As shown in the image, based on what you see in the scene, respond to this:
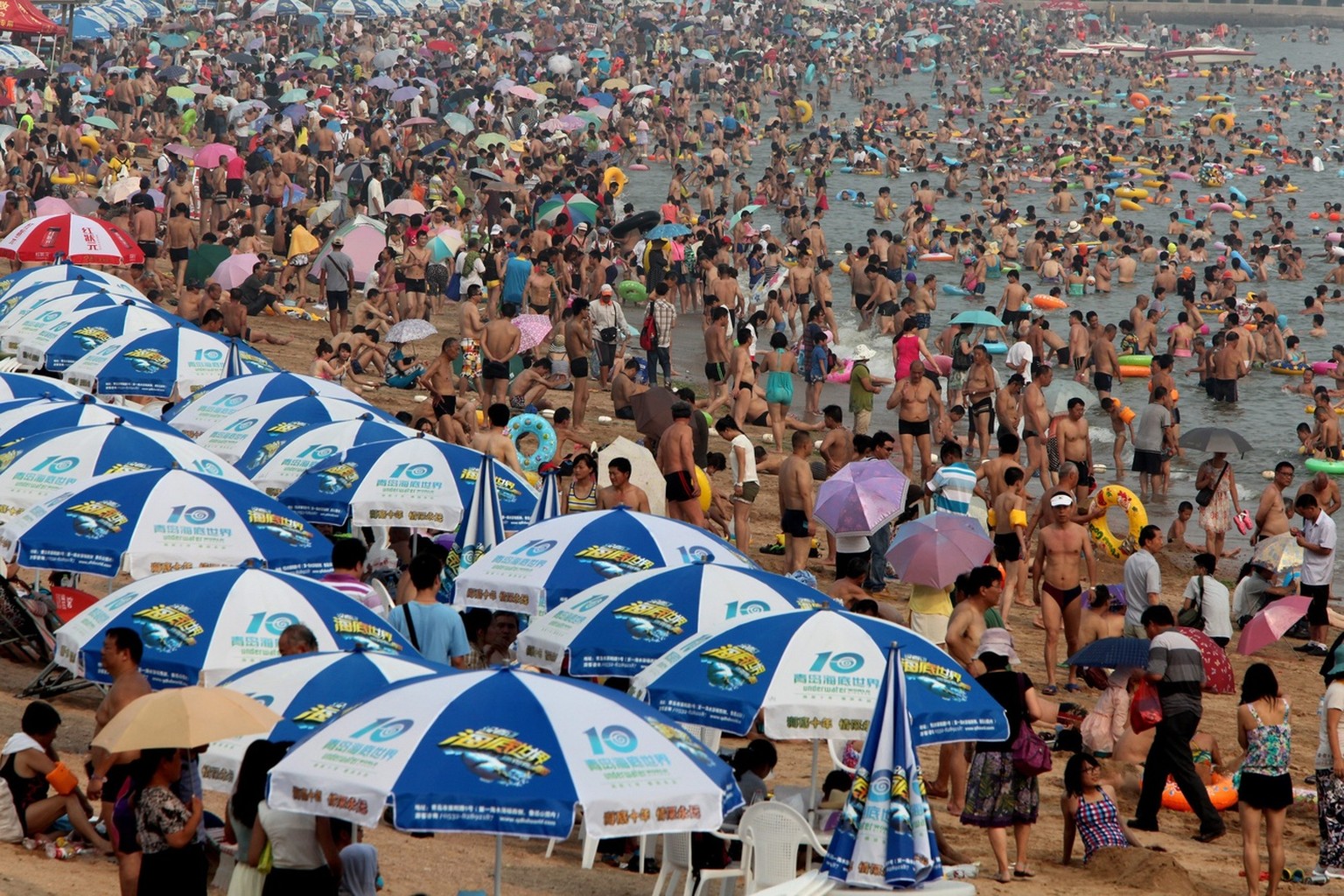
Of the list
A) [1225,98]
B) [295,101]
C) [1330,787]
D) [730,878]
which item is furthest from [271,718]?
[1225,98]

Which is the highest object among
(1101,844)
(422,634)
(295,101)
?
(295,101)

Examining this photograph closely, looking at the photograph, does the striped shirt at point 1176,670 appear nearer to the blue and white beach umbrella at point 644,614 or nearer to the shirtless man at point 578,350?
the blue and white beach umbrella at point 644,614

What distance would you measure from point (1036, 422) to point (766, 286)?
830cm

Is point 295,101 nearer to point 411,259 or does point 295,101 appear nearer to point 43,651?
point 411,259

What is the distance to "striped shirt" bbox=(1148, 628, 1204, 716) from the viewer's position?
9.05 meters

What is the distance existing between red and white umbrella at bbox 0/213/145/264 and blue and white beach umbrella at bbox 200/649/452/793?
11.2 m

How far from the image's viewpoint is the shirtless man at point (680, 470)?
12750mm

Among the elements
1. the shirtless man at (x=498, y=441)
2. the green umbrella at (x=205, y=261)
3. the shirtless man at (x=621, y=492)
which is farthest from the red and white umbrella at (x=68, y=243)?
the shirtless man at (x=621, y=492)

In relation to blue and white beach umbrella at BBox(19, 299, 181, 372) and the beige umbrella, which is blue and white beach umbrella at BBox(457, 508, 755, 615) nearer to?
the beige umbrella

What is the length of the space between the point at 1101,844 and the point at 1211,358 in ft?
53.3

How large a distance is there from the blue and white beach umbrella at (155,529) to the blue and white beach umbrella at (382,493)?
102cm

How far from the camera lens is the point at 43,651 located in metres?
9.99

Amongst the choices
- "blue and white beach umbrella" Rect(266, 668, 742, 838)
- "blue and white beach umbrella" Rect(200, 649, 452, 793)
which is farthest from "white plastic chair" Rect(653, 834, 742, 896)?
"blue and white beach umbrella" Rect(200, 649, 452, 793)

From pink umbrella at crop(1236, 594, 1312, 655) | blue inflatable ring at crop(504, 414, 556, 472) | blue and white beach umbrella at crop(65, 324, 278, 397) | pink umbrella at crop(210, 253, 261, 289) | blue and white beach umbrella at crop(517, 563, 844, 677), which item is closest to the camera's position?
blue and white beach umbrella at crop(517, 563, 844, 677)
